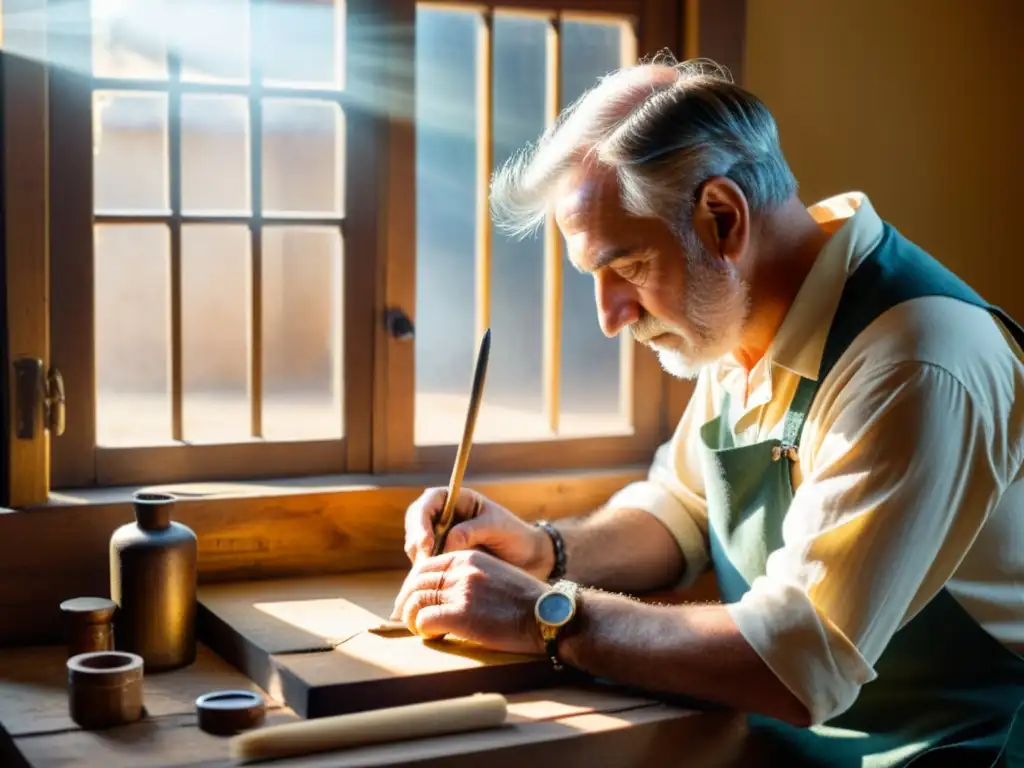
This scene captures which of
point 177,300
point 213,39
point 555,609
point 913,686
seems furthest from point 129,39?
point 913,686

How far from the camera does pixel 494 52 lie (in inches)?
94.6

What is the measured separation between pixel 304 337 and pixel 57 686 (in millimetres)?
791

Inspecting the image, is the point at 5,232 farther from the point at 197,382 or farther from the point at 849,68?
the point at 849,68

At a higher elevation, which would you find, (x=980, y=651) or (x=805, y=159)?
(x=805, y=159)

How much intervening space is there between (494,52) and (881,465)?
120 centimetres

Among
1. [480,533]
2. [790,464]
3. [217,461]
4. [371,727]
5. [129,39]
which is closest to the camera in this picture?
[371,727]

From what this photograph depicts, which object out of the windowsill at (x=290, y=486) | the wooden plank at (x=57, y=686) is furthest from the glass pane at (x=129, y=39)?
the wooden plank at (x=57, y=686)

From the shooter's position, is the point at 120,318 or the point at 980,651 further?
the point at 120,318

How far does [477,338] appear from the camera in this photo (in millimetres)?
2471

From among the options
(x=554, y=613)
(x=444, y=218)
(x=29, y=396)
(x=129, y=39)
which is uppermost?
(x=129, y=39)

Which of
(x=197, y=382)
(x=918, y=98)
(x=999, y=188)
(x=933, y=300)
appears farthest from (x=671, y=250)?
(x=999, y=188)

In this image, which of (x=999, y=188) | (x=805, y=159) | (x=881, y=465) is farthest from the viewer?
(x=999, y=188)

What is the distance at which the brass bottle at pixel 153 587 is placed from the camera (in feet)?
6.01

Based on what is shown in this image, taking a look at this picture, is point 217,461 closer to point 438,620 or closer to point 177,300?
point 177,300
